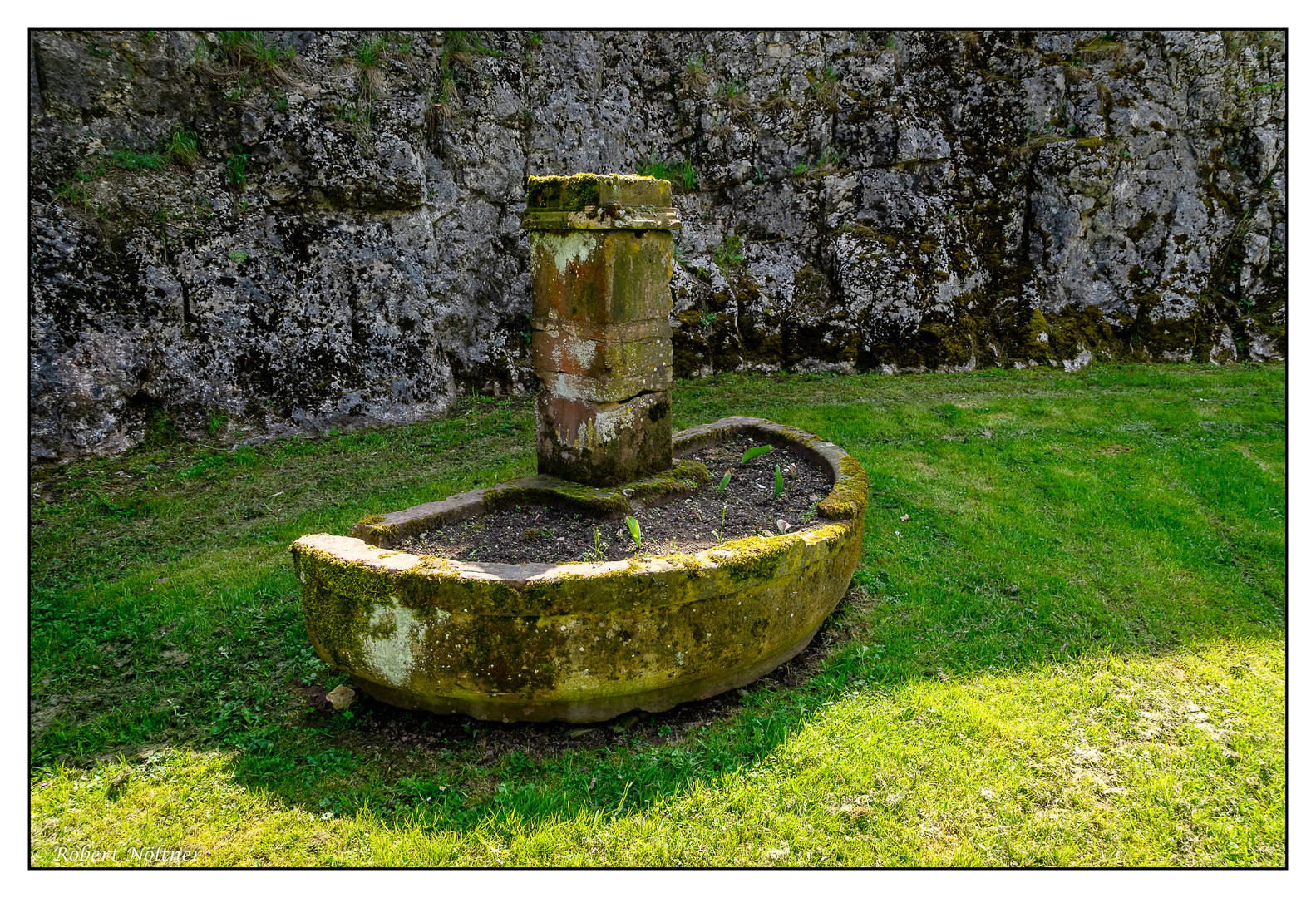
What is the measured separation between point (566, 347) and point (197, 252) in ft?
21.2

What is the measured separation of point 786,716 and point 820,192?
10772mm

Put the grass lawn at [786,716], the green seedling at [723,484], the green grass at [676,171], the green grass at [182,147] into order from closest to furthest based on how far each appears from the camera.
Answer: the grass lawn at [786,716], the green seedling at [723,484], the green grass at [182,147], the green grass at [676,171]

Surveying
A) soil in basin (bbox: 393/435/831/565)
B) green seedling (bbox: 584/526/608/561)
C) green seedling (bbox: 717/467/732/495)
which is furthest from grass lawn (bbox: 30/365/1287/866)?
green seedling (bbox: 717/467/732/495)

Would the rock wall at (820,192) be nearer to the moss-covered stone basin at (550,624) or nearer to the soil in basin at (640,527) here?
the soil in basin at (640,527)

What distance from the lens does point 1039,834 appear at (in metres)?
3.59

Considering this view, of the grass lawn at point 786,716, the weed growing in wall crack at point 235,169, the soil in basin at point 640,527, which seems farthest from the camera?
the weed growing in wall crack at point 235,169

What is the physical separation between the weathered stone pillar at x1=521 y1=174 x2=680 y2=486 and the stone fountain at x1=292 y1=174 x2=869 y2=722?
0.04 ft

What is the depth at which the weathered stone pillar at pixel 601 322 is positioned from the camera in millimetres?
5293

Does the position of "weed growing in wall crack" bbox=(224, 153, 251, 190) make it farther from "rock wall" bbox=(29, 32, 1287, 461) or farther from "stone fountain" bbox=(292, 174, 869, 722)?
"stone fountain" bbox=(292, 174, 869, 722)

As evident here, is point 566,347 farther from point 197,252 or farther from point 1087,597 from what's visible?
point 197,252

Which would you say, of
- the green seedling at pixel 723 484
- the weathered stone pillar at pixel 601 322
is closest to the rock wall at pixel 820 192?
the weathered stone pillar at pixel 601 322

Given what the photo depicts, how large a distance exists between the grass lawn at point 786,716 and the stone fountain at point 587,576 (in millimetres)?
374

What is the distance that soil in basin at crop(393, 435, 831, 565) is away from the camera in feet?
16.2

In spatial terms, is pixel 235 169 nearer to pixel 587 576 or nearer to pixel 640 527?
pixel 640 527
